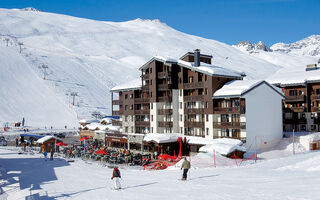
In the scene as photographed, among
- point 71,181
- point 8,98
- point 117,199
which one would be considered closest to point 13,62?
point 8,98

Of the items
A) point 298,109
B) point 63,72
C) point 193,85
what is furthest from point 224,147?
point 63,72

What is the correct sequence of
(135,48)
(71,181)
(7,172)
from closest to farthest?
(71,181)
(7,172)
(135,48)

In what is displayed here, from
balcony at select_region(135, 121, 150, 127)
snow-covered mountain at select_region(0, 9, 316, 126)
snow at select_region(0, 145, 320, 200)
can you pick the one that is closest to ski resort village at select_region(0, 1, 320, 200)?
snow at select_region(0, 145, 320, 200)

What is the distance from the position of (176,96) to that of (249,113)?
483 inches

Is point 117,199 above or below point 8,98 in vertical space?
below

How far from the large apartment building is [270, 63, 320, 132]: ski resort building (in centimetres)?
815

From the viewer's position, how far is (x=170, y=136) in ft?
149

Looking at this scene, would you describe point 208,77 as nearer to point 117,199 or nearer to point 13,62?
point 117,199

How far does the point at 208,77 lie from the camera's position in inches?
1731

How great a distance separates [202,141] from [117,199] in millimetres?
26533

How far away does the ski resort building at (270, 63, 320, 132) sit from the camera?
47.9m

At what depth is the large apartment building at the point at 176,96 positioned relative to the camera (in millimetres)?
44250

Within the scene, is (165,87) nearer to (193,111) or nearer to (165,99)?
(165,99)

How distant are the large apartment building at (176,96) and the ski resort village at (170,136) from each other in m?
0.15
